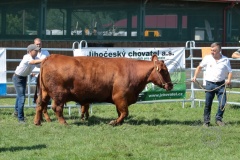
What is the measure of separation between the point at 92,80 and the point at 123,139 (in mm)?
2277

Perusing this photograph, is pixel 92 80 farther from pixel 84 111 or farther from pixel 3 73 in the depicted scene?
pixel 3 73

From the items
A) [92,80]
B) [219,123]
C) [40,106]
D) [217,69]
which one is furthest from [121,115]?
[217,69]

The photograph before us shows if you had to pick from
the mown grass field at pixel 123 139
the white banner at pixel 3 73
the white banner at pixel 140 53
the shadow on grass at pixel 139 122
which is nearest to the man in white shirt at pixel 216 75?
the mown grass field at pixel 123 139

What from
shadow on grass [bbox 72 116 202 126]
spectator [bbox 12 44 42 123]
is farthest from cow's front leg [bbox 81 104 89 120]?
spectator [bbox 12 44 42 123]

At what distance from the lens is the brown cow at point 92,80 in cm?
Answer: 1352

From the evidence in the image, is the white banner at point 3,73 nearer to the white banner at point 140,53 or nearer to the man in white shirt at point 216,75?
the white banner at point 140,53

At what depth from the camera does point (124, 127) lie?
43.3 feet

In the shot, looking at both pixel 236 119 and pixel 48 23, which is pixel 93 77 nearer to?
pixel 236 119

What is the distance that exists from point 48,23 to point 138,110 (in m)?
10.4

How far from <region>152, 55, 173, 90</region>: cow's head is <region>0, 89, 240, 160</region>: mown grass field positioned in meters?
0.81

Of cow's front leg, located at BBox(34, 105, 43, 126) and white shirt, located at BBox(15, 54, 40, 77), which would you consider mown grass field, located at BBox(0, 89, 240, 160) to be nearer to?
cow's front leg, located at BBox(34, 105, 43, 126)

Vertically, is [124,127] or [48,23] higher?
[48,23]

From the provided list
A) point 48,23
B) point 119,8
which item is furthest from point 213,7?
point 48,23

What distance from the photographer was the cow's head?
14.1 metres
